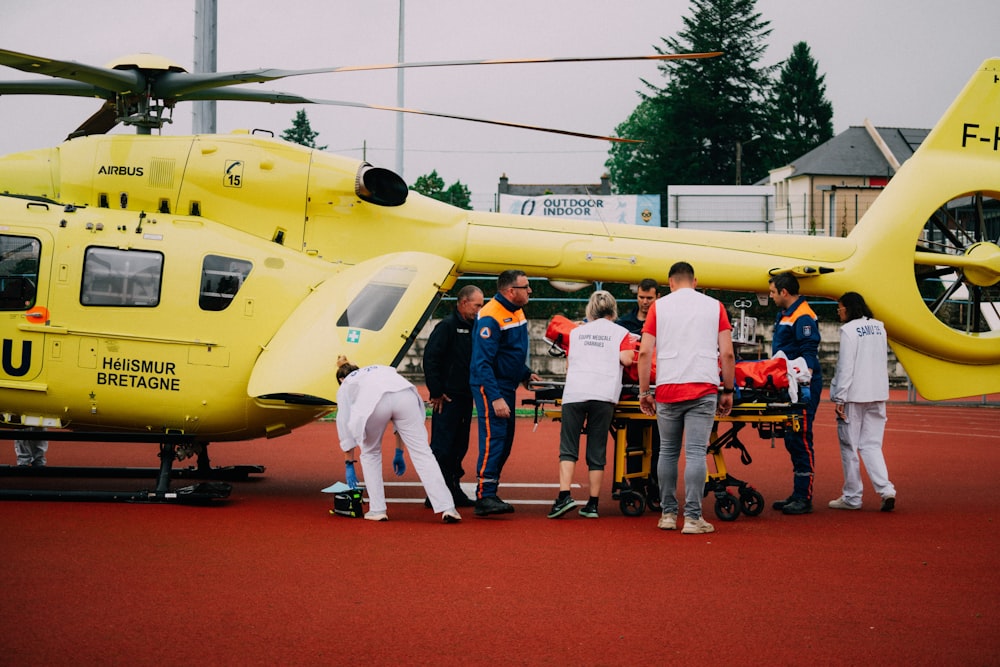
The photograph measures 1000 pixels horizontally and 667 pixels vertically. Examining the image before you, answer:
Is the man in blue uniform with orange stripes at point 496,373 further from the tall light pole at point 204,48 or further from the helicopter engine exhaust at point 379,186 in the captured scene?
the tall light pole at point 204,48

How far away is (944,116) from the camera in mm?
10953

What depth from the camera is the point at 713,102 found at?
65.0 metres

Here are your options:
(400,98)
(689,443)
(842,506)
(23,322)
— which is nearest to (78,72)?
(23,322)

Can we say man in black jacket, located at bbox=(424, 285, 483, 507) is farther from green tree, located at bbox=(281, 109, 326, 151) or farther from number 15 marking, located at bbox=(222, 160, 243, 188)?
green tree, located at bbox=(281, 109, 326, 151)

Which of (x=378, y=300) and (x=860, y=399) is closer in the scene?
(x=378, y=300)

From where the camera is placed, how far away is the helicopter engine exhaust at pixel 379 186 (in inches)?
395

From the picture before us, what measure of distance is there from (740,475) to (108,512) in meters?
7.02

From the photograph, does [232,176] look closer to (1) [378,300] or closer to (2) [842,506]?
(1) [378,300]

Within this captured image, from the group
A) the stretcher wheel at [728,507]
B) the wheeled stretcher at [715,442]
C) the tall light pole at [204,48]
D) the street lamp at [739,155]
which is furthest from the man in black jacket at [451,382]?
the street lamp at [739,155]

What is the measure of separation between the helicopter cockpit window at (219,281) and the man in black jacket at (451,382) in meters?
1.93


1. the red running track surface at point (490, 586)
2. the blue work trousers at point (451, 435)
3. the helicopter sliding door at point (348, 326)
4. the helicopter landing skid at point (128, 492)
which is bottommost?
the red running track surface at point (490, 586)

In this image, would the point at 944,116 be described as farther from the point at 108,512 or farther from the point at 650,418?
the point at 108,512

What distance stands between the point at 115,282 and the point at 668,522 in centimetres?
553

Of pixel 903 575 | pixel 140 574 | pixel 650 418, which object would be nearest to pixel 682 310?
pixel 650 418
